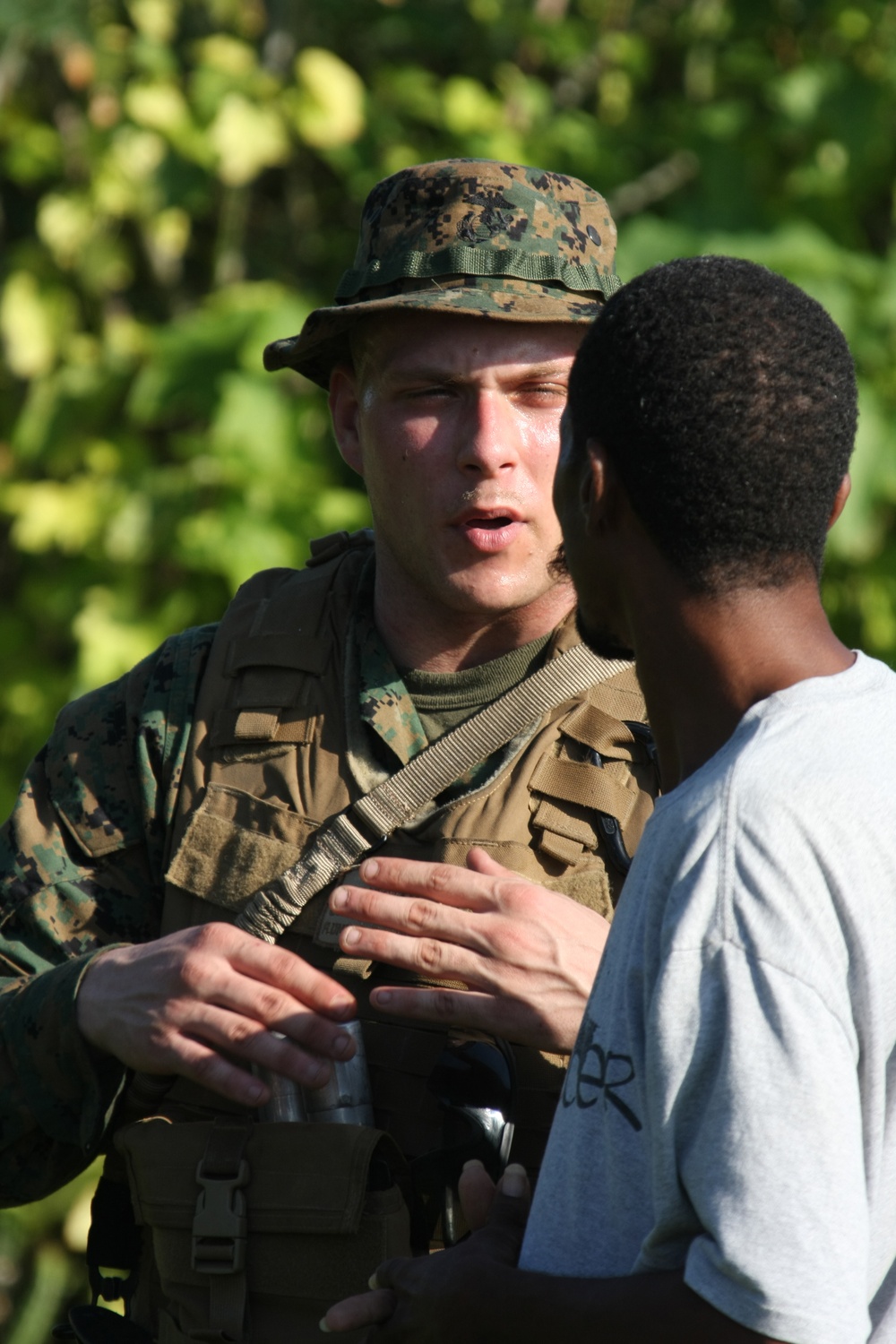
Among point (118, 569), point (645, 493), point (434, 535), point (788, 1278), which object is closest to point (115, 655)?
point (118, 569)

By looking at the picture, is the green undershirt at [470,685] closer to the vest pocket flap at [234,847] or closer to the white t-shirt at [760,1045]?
the vest pocket flap at [234,847]

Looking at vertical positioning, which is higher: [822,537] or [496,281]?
[496,281]

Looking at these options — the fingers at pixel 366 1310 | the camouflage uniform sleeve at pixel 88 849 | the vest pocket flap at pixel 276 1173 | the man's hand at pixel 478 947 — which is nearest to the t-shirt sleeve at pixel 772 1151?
the fingers at pixel 366 1310

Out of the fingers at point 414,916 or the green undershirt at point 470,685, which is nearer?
the fingers at point 414,916

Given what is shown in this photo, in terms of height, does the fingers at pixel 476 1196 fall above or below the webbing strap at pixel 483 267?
below

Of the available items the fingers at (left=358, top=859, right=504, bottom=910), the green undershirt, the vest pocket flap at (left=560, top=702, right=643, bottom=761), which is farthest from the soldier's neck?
the fingers at (left=358, top=859, right=504, bottom=910)

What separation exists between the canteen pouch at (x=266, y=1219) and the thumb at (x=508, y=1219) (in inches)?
15.6

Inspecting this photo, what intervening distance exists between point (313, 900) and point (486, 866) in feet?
1.19

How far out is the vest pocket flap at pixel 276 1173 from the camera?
1969 millimetres

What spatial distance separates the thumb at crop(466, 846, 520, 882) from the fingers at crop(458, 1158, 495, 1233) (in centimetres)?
44

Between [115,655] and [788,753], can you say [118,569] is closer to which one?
[115,655]

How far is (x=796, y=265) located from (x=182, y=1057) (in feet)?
9.84

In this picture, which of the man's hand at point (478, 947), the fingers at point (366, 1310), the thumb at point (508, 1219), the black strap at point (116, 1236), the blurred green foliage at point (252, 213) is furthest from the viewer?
the blurred green foliage at point (252, 213)

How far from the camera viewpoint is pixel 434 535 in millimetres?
2404
